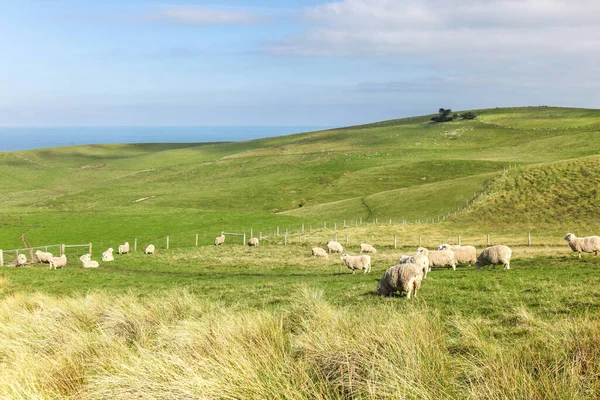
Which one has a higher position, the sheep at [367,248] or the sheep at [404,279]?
the sheep at [404,279]

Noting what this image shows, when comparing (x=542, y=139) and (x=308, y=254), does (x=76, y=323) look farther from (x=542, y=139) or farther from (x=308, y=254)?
(x=542, y=139)

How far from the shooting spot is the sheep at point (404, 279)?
1688 centimetres

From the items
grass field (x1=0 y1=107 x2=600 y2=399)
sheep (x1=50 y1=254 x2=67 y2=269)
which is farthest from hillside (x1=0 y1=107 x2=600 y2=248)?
sheep (x1=50 y1=254 x2=67 y2=269)

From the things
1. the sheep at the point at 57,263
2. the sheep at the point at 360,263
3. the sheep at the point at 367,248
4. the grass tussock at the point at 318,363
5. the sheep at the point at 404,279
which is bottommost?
the sheep at the point at 57,263

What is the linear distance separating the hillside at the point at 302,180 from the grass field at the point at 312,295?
597 millimetres

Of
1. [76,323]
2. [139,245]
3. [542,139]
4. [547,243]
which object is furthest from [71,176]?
[76,323]

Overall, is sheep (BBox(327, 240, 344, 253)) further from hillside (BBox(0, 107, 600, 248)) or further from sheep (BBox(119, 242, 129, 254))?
sheep (BBox(119, 242, 129, 254))

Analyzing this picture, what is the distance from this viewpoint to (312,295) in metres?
12.7

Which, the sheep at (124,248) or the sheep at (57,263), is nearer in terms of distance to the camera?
the sheep at (57,263)

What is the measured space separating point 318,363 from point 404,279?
9.79 m

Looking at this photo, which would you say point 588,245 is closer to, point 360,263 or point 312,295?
point 360,263

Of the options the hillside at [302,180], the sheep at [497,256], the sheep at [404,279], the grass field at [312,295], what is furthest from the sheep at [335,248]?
the sheep at [404,279]

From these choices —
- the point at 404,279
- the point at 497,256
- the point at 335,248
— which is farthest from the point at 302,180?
the point at 404,279

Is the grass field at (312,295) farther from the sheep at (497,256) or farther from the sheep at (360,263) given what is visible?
the sheep at (360,263)
